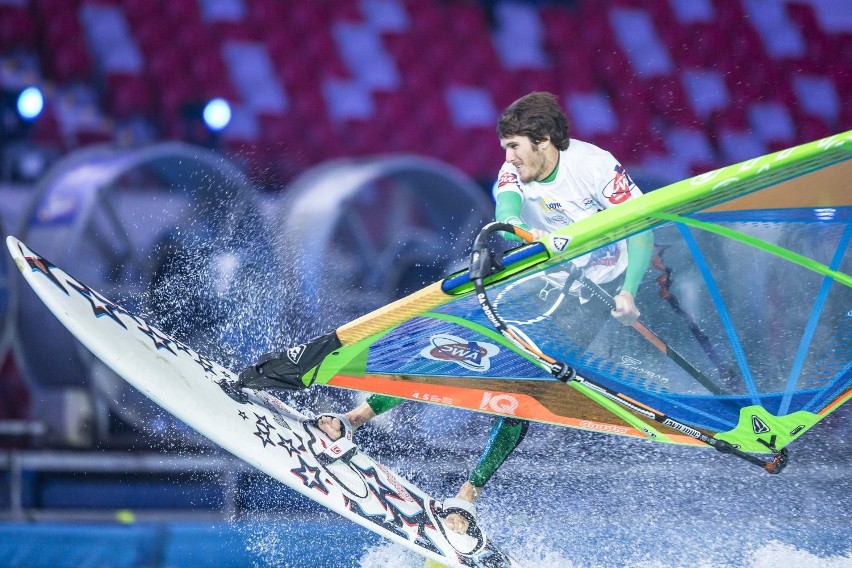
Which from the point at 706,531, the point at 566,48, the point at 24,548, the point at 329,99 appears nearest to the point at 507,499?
the point at 706,531

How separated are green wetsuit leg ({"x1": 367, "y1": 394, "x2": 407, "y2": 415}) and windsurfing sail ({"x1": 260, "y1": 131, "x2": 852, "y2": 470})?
8 centimetres

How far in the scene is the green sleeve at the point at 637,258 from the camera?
266cm

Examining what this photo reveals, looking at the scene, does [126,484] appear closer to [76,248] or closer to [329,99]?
[76,248]

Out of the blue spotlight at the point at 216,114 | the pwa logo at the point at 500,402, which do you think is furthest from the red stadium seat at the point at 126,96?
the pwa logo at the point at 500,402

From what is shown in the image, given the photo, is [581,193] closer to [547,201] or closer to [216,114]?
[547,201]

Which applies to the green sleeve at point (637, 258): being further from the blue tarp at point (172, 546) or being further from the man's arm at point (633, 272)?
the blue tarp at point (172, 546)

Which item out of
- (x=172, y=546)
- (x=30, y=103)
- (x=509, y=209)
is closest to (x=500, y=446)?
(x=509, y=209)

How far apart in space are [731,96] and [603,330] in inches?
177

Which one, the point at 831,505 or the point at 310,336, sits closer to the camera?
the point at 831,505

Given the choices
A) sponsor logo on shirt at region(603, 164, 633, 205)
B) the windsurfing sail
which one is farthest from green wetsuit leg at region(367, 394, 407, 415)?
sponsor logo on shirt at region(603, 164, 633, 205)

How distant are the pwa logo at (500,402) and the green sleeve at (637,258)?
1.90 feet

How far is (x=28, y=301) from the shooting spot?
4805 mm

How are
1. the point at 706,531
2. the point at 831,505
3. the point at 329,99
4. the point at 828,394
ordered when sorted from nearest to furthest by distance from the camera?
the point at 828,394, the point at 706,531, the point at 831,505, the point at 329,99

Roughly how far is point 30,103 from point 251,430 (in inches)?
123
